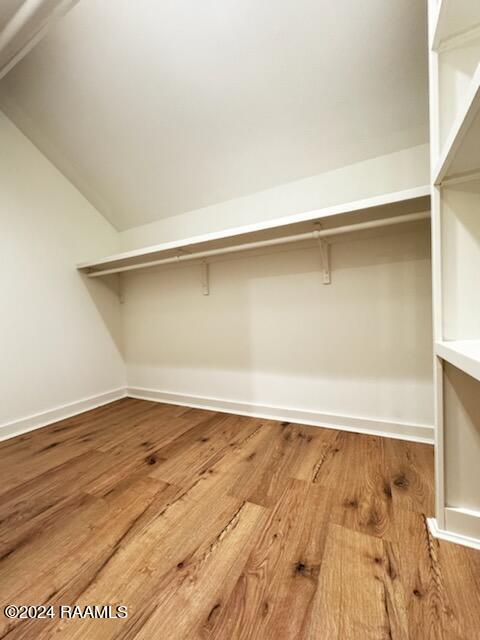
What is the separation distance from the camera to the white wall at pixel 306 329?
1501 mm

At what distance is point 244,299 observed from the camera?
1.98 metres

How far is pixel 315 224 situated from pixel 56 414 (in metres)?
2.28

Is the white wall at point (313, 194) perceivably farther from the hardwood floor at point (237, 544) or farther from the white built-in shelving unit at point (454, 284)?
the hardwood floor at point (237, 544)

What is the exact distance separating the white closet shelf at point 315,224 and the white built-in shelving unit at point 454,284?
0.34m

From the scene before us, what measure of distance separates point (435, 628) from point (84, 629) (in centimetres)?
83

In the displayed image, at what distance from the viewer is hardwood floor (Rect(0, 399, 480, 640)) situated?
0.65m

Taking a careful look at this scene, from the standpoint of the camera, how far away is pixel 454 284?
2.72 feet

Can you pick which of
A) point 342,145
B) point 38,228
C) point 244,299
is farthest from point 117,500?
point 342,145

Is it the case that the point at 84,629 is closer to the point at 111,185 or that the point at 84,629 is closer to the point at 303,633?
the point at 303,633

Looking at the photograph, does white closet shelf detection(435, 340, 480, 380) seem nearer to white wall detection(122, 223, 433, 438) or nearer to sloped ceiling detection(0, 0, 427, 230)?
white wall detection(122, 223, 433, 438)

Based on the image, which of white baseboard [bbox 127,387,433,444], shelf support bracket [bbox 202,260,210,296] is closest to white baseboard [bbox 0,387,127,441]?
white baseboard [bbox 127,387,433,444]

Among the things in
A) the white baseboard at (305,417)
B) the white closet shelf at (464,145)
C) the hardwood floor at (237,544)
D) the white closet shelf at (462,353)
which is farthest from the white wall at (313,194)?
the hardwood floor at (237,544)

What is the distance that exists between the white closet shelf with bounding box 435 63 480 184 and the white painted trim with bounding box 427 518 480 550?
1.12 metres

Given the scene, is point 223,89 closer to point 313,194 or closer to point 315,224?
point 313,194
